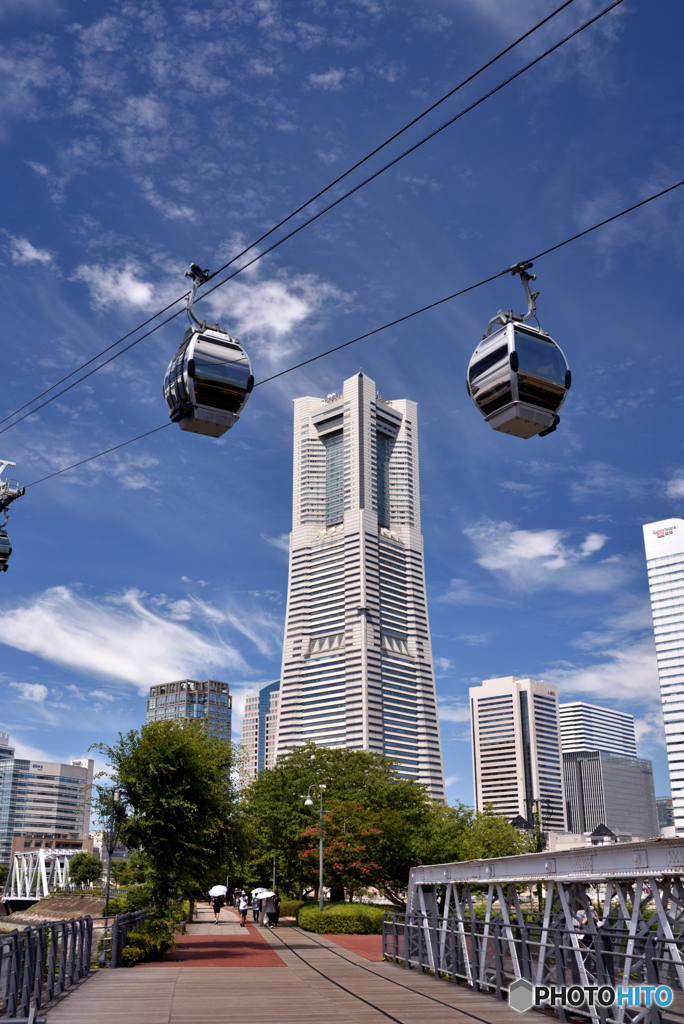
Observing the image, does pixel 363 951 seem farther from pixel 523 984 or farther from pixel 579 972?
pixel 579 972

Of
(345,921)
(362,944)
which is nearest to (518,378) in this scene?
(362,944)

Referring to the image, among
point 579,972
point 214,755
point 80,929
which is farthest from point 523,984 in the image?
point 214,755

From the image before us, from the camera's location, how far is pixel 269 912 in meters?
39.3

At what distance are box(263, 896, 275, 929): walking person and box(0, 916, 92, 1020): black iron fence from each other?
22.6m

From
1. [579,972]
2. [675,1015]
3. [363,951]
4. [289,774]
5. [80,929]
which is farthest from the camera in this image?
[289,774]

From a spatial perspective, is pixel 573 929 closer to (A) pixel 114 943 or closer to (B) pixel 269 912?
(A) pixel 114 943

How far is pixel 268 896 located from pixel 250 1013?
2970cm

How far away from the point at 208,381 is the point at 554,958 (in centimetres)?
1116

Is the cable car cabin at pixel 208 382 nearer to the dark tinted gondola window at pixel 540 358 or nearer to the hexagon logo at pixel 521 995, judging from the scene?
the dark tinted gondola window at pixel 540 358

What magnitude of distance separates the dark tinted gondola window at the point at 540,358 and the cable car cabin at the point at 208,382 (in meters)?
3.16

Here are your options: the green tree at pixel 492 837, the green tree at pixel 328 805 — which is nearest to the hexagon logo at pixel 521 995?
the green tree at pixel 328 805

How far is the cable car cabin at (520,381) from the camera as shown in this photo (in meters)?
8.78

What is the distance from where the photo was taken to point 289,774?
154 ft

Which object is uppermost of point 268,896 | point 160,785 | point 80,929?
point 160,785
